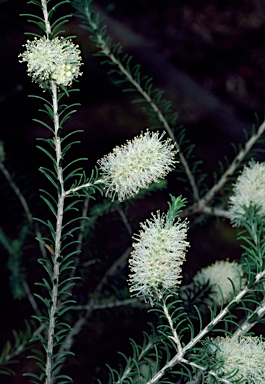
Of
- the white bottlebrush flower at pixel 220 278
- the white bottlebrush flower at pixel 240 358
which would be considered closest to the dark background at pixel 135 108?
the white bottlebrush flower at pixel 220 278

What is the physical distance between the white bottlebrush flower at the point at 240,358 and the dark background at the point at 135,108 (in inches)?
10.3

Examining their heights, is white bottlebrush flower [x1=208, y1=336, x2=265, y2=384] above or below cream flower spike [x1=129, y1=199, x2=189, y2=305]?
below

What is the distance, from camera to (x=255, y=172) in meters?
0.53

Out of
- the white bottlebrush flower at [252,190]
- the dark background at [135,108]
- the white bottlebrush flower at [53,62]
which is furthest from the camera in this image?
the dark background at [135,108]

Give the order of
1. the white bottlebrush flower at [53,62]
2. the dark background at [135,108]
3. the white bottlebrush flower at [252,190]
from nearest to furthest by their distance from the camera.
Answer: the white bottlebrush flower at [53,62]
the white bottlebrush flower at [252,190]
the dark background at [135,108]

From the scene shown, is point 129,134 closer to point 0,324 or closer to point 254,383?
point 0,324

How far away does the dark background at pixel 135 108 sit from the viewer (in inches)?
33.4

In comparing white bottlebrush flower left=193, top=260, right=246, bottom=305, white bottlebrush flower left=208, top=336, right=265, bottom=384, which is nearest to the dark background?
white bottlebrush flower left=193, top=260, right=246, bottom=305

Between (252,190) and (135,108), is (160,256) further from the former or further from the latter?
(135,108)

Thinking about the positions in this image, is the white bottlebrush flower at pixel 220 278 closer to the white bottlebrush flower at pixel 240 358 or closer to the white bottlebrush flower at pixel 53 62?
the white bottlebrush flower at pixel 240 358

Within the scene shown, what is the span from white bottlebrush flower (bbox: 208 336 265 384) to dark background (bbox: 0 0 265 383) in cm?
26

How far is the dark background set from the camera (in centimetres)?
85

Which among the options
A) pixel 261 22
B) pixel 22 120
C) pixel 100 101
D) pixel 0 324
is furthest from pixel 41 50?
pixel 261 22

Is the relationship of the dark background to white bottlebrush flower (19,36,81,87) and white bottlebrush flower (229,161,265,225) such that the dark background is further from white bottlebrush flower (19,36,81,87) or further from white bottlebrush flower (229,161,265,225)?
white bottlebrush flower (19,36,81,87)
